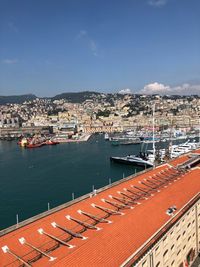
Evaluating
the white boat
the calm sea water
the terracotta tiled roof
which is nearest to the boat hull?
the white boat

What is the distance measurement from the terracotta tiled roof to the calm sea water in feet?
41.9

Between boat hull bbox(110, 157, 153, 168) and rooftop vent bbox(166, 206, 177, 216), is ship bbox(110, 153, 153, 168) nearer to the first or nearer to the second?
boat hull bbox(110, 157, 153, 168)

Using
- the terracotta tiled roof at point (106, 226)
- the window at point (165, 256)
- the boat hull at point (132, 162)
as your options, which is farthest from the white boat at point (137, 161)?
the window at point (165, 256)

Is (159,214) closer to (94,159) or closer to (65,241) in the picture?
(65,241)

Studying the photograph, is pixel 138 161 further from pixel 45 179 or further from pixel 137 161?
pixel 45 179

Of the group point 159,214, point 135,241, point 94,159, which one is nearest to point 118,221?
point 135,241

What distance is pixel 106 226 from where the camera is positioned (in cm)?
1593

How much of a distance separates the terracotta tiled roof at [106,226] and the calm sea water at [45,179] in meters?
12.8

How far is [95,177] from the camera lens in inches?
1969

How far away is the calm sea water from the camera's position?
3525cm

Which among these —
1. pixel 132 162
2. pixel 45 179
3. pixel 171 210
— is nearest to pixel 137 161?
pixel 132 162

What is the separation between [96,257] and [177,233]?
22.7 ft

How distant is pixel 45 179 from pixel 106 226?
114ft

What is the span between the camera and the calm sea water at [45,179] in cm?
3525
